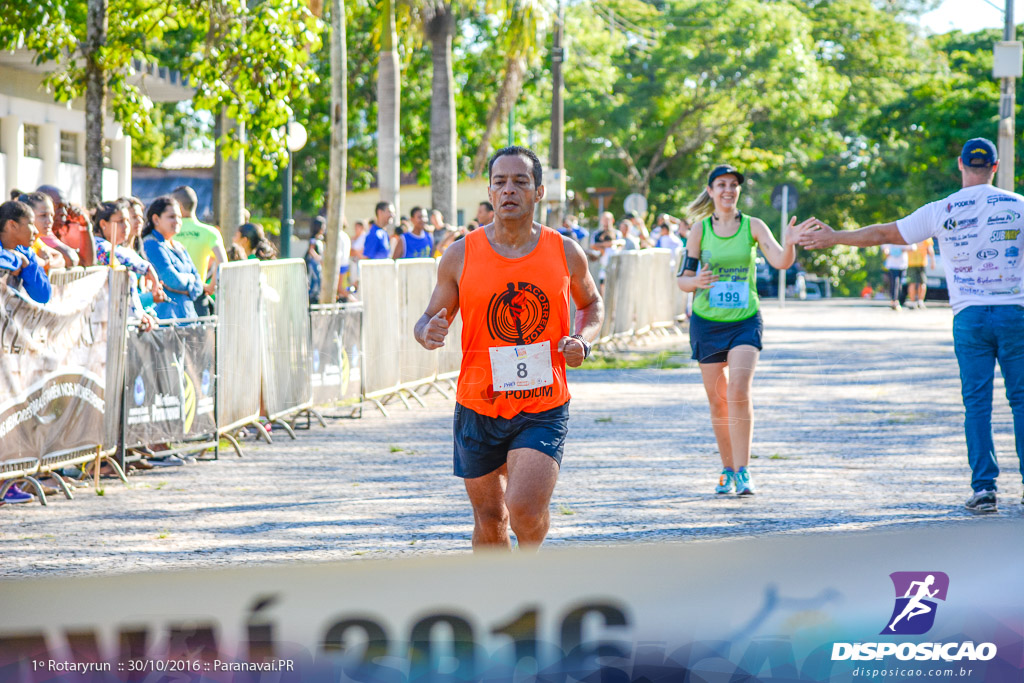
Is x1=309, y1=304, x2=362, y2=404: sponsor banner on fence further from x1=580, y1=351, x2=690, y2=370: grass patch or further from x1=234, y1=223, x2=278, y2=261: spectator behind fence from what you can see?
x1=580, y1=351, x2=690, y2=370: grass patch

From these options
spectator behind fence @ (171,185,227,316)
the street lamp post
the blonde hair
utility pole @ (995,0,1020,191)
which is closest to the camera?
the blonde hair

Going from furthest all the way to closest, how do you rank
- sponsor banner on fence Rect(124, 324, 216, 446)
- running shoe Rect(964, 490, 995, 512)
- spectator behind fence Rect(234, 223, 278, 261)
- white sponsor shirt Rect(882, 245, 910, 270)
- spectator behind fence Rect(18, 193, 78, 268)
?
1. white sponsor shirt Rect(882, 245, 910, 270)
2. spectator behind fence Rect(234, 223, 278, 261)
3. sponsor banner on fence Rect(124, 324, 216, 446)
4. spectator behind fence Rect(18, 193, 78, 268)
5. running shoe Rect(964, 490, 995, 512)

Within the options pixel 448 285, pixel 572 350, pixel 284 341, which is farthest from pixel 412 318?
pixel 572 350

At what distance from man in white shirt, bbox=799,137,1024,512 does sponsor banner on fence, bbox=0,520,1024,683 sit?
5255 mm

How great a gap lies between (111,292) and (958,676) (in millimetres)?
7348

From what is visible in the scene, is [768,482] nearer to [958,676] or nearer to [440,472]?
[440,472]

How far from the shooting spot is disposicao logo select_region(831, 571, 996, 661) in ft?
8.45

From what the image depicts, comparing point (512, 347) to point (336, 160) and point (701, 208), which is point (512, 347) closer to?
point (701, 208)

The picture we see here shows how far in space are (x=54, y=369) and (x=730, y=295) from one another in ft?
12.9

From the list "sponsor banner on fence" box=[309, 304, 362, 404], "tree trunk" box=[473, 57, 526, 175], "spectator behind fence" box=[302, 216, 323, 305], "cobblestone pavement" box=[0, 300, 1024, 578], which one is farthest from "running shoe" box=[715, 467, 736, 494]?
"tree trunk" box=[473, 57, 526, 175]

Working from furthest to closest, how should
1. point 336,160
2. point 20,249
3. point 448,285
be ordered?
point 336,160 < point 20,249 < point 448,285

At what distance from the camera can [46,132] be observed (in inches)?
923

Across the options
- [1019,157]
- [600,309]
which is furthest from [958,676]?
[1019,157]

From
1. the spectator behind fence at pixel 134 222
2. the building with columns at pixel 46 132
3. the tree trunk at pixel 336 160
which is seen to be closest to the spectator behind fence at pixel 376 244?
the tree trunk at pixel 336 160
